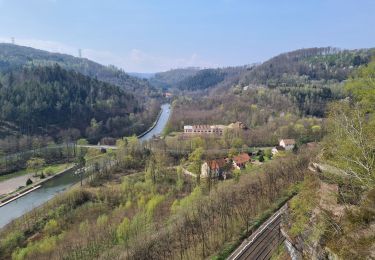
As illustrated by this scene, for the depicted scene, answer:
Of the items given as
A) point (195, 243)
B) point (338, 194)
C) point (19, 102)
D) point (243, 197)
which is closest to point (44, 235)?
point (195, 243)

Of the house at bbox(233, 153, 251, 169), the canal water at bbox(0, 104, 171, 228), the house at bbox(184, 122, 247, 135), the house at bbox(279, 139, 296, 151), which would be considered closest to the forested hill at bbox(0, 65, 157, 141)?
the house at bbox(184, 122, 247, 135)

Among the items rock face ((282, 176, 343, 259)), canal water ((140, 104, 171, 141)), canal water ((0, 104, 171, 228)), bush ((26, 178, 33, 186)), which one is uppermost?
rock face ((282, 176, 343, 259))

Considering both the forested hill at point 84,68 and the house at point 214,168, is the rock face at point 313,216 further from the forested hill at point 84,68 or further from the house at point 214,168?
the forested hill at point 84,68

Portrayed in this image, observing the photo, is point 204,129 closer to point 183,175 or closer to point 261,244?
point 183,175

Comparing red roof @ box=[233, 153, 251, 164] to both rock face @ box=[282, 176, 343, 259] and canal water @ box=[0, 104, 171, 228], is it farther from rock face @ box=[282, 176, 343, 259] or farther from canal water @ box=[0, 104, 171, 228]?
rock face @ box=[282, 176, 343, 259]

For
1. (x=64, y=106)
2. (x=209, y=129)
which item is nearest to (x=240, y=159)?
(x=209, y=129)

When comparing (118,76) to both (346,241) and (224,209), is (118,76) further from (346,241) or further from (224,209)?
(346,241)
